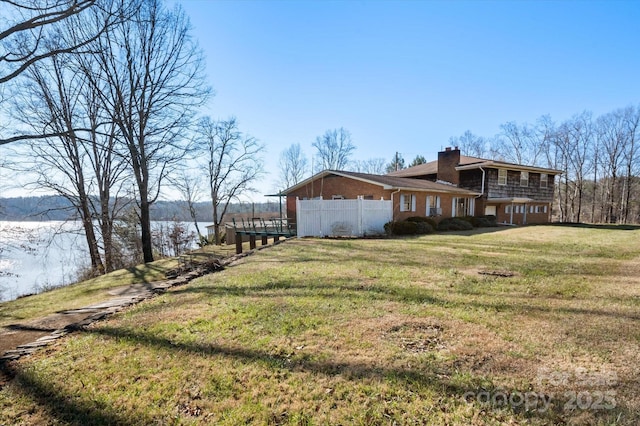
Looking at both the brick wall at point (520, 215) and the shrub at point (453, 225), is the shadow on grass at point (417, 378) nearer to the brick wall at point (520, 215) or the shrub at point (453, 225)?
the shrub at point (453, 225)

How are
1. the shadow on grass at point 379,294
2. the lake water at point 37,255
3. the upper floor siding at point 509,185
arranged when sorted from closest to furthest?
the shadow on grass at point 379,294 → the lake water at point 37,255 → the upper floor siding at point 509,185

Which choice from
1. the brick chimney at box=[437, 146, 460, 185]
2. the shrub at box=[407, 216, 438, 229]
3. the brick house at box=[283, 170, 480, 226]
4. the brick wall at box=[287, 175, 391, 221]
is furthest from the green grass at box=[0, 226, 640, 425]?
the brick chimney at box=[437, 146, 460, 185]

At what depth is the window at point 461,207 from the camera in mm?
22856

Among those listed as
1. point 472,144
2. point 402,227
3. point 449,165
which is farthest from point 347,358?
point 472,144

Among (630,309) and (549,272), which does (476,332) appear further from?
(549,272)

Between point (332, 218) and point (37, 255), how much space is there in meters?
14.2

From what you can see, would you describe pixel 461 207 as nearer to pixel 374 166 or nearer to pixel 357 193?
pixel 357 193

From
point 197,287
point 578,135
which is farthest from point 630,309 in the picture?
point 578,135

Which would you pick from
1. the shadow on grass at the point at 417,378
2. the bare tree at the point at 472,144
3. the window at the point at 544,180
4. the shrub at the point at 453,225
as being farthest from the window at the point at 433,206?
the bare tree at the point at 472,144

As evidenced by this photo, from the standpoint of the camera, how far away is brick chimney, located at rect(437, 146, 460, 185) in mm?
25750

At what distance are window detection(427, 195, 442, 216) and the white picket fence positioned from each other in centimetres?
647

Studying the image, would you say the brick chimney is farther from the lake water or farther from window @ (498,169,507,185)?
the lake water

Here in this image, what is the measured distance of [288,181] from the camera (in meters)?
45.8

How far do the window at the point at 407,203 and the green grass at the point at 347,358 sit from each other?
12116mm
